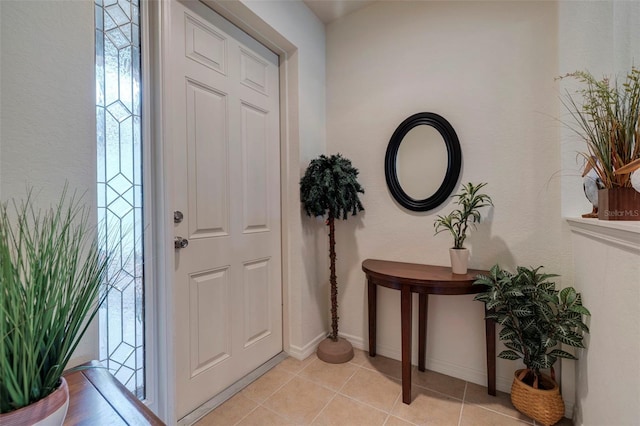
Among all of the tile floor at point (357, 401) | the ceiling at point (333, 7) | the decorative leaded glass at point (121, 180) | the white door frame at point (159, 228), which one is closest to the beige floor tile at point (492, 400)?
the tile floor at point (357, 401)

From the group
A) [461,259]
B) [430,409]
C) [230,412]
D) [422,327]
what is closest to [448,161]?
[461,259]

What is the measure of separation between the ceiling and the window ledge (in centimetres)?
209

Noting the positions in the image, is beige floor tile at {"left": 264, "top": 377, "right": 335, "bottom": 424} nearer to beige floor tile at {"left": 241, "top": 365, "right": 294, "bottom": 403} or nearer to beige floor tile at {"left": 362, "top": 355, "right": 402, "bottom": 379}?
beige floor tile at {"left": 241, "top": 365, "right": 294, "bottom": 403}

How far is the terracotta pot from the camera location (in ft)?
1.65

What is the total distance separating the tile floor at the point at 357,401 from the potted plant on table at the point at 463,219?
773 mm

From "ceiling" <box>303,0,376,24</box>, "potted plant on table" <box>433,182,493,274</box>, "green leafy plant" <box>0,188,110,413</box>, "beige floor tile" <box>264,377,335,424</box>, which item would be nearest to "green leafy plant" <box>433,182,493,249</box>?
"potted plant on table" <box>433,182,493,274</box>

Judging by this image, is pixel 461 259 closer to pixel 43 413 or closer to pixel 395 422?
pixel 395 422

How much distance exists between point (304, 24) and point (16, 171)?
2034 mm

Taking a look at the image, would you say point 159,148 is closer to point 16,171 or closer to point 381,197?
point 16,171

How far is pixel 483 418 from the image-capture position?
1537 mm

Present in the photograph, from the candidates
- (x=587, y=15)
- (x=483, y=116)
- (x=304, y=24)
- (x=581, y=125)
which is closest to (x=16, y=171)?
(x=304, y=24)

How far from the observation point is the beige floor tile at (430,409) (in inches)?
59.9

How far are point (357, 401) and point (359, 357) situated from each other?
1.69ft

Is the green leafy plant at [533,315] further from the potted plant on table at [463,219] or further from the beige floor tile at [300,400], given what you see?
the beige floor tile at [300,400]
